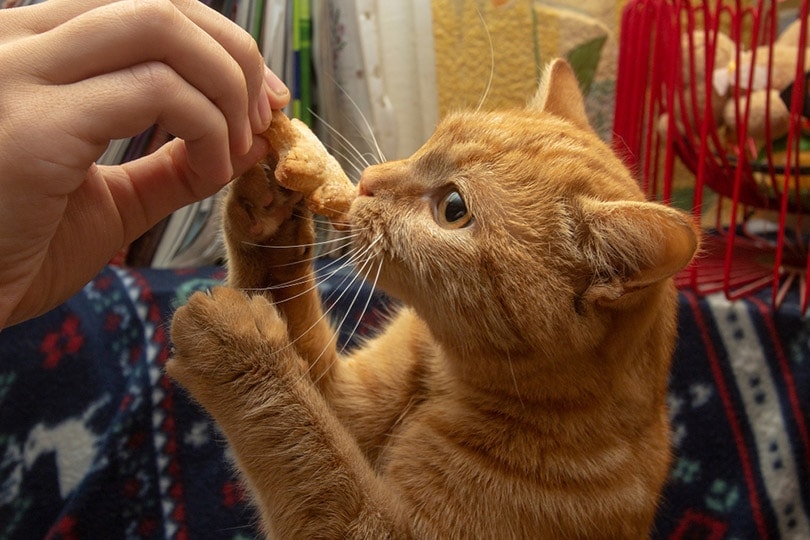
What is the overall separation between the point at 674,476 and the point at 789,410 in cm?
28

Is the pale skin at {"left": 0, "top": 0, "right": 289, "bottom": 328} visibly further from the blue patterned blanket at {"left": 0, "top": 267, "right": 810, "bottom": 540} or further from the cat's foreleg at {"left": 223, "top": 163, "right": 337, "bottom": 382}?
Result: the blue patterned blanket at {"left": 0, "top": 267, "right": 810, "bottom": 540}

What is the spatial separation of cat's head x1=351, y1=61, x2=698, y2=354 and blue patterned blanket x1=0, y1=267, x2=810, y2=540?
0.44 m

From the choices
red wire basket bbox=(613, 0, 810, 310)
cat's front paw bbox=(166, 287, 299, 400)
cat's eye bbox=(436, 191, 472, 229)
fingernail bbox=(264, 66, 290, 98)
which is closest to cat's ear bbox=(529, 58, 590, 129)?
red wire basket bbox=(613, 0, 810, 310)

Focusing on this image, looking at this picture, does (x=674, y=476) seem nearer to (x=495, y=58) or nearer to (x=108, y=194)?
(x=495, y=58)

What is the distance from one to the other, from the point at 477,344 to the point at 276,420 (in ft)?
0.90

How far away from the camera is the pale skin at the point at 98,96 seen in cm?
65

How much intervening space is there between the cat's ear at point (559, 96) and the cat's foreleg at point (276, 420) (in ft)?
2.00

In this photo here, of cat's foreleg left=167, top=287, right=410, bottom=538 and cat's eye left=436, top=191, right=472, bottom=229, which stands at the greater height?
cat's eye left=436, top=191, right=472, bottom=229

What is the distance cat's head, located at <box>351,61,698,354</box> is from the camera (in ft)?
2.76

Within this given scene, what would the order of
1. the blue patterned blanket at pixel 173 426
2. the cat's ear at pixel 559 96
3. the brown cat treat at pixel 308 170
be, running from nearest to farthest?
the brown cat treat at pixel 308 170 → the cat's ear at pixel 559 96 → the blue patterned blanket at pixel 173 426

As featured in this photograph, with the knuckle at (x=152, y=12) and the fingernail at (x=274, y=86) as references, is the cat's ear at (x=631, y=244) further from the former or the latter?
the knuckle at (x=152, y=12)

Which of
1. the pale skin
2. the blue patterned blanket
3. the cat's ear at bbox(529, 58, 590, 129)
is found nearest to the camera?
the pale skin

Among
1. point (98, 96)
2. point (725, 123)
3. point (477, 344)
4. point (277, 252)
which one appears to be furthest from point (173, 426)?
point (725, 123)

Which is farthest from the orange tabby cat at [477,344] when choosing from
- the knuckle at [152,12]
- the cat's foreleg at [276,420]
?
the knuckle at [152,12]
